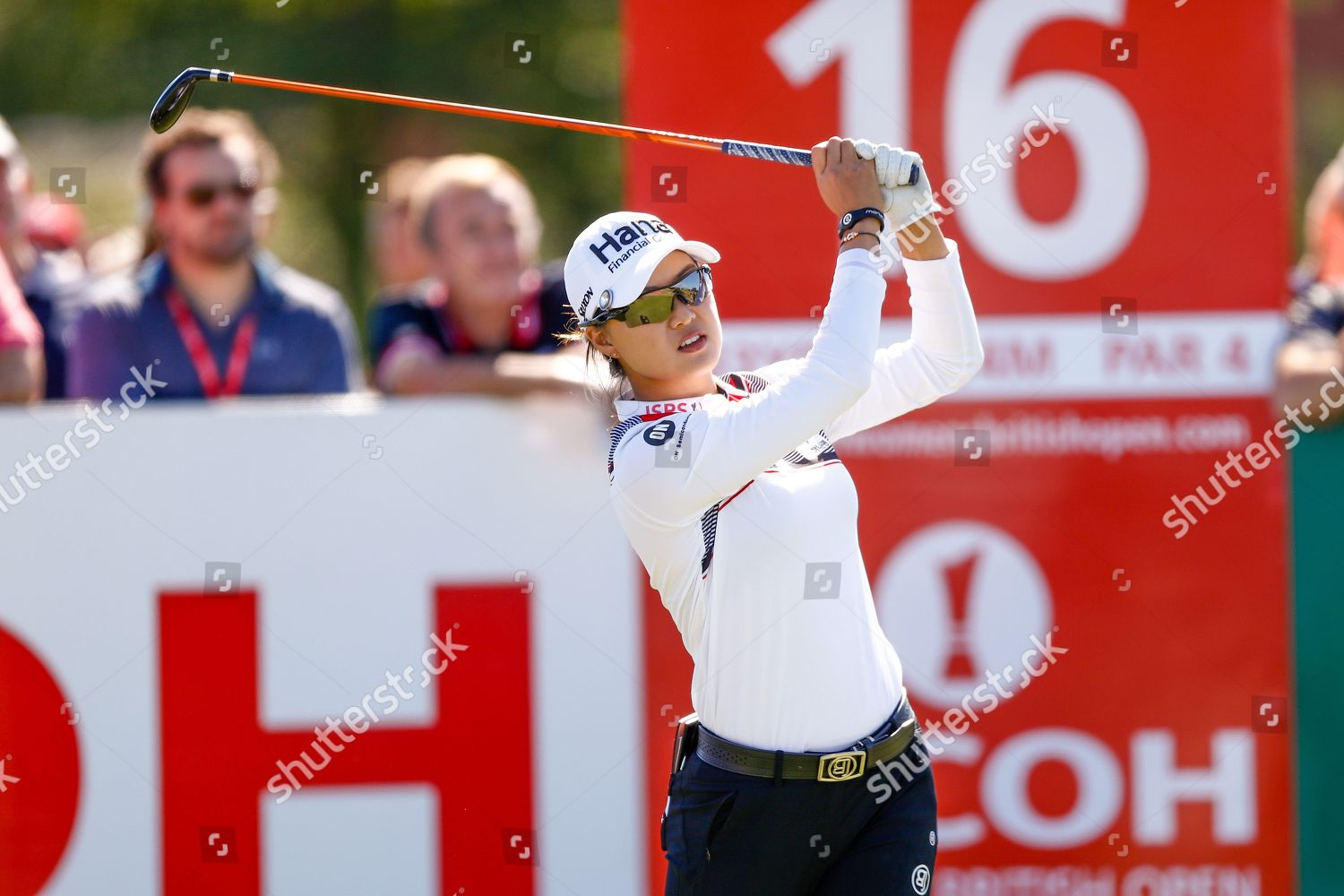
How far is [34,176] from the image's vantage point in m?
13.8

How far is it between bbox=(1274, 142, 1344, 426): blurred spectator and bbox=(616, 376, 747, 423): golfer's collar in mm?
1916

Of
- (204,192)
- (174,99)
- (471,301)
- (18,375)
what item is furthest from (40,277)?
(174,99)

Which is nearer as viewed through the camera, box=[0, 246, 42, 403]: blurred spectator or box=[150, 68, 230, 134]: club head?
box=[150, 68, 230, 134]: club head

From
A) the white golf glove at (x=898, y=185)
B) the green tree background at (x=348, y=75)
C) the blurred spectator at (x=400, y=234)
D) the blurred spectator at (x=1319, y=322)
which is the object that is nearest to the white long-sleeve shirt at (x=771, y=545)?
the white golf glove at (x=898, y=185)

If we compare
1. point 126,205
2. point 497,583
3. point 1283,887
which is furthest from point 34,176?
point 1283,887

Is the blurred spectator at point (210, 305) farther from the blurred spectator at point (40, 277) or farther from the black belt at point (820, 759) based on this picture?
the black belt at point (820, 759)

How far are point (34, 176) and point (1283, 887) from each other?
12.4 metres

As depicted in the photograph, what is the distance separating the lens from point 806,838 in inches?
118

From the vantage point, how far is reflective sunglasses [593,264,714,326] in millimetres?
2975

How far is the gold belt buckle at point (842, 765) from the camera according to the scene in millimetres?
2951

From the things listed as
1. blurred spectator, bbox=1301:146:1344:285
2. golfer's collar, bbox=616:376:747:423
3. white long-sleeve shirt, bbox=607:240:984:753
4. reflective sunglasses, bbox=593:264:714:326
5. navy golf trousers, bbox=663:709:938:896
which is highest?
blurred spectator, bbox=1301:146:1344:285

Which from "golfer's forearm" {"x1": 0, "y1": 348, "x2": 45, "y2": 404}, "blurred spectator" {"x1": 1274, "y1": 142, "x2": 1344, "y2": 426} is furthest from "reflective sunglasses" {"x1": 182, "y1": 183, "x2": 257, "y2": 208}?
"blurred spectator" {"x1": 1274, "y1": 142, "x2": 1344, "y2": 426}

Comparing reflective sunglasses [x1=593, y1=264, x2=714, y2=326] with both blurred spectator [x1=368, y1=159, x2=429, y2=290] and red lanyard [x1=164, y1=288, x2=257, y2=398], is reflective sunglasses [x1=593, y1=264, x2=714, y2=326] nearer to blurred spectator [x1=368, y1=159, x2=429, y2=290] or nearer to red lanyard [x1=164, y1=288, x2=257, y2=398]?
red lanyard [x1=164, y1=288, x2=257, y2=398]

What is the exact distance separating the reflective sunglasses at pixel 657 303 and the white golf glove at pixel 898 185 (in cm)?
39
